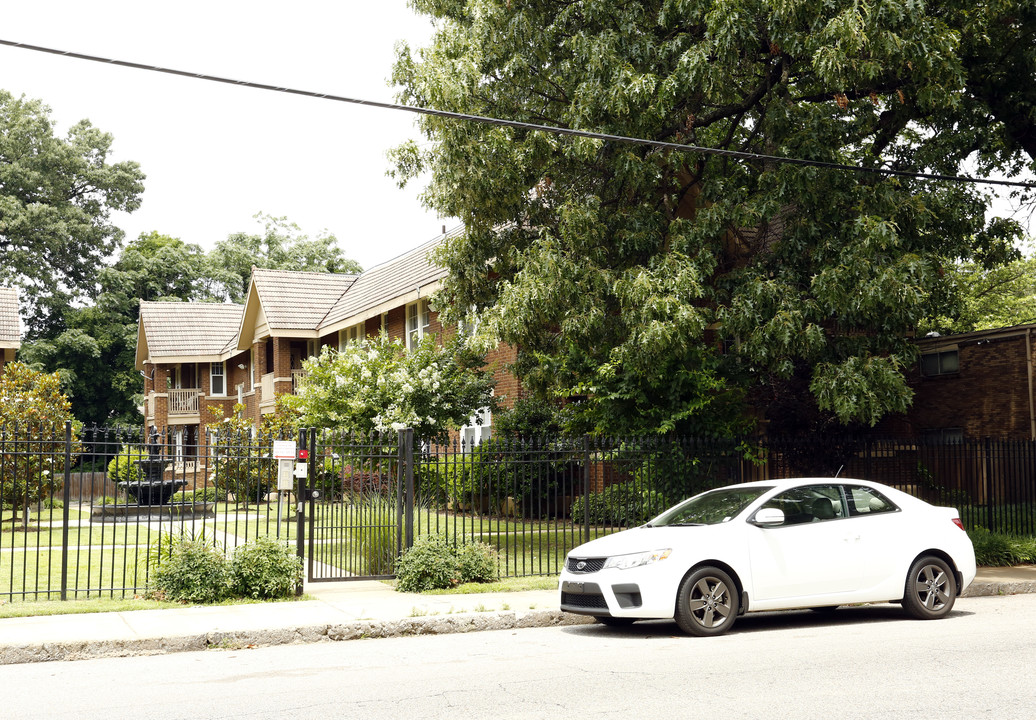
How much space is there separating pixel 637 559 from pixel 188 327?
40354 mm

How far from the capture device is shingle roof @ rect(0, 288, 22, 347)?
3238cm

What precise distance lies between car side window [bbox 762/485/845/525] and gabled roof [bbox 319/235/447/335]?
14995 millimetres

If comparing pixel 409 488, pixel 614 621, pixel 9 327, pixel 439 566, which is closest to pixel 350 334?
pixel 9 327

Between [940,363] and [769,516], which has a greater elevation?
[940,363]

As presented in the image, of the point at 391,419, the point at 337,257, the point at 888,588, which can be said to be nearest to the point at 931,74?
the point at 888,588

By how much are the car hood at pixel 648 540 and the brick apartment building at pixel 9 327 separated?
27.2 m

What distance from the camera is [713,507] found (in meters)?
10.5

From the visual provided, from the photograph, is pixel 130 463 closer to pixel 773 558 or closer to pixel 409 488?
pixel 409 488

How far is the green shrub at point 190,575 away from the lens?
11.5 metres

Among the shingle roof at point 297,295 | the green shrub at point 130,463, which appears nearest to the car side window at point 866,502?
the green shrub at point 130,463

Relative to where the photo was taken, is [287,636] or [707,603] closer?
[707,603]

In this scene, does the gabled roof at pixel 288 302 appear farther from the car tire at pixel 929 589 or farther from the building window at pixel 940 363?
the car tire at pixel 929 589

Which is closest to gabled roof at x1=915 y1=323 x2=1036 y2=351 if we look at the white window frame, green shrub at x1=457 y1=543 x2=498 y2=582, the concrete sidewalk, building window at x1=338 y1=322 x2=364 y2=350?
green shrub at x1=457 y1=543 x2=498 y2=582

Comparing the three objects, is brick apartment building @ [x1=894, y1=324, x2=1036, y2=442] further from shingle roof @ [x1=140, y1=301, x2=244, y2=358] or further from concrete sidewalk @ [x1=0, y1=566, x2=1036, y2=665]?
shingle roof @ [x1=140, y1=301, x2=244, y2=358]
